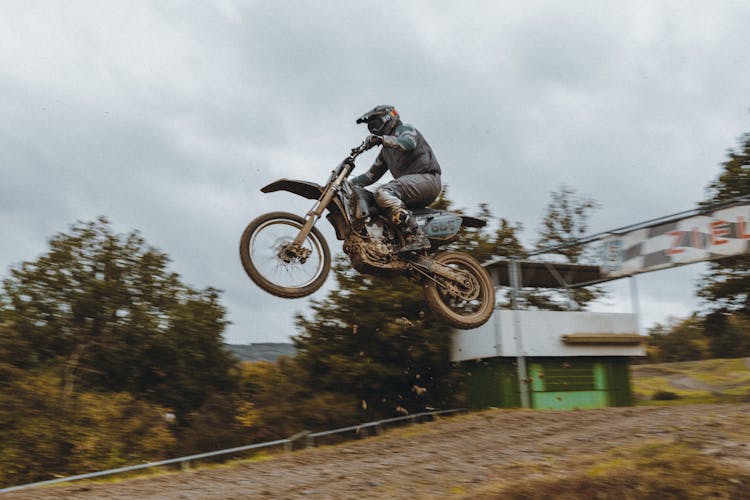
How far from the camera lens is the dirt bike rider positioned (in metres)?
9.52

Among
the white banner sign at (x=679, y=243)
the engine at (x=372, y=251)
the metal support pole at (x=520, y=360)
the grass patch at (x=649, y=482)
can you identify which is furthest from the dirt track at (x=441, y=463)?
the metal support pole at (x=520, y=360)

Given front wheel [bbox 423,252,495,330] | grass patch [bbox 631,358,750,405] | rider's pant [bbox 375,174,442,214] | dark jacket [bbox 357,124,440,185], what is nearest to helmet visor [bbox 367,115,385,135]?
dark jacket [bbox 357,124,440,185]

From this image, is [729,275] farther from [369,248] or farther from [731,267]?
[369,248]

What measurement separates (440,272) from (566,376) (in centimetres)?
1403

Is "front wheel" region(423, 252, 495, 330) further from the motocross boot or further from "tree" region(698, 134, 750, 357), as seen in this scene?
"tree" region(698, 134, 750, 357)

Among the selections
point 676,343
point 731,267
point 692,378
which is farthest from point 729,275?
point 676,343

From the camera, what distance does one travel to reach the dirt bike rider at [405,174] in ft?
31.2

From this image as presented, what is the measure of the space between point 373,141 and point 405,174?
0.85 metres

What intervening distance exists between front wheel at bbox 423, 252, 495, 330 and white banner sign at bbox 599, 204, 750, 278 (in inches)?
345

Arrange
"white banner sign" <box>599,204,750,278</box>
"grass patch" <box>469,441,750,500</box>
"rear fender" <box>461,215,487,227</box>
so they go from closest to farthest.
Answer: "grass patch" <box>469,441,750,500</box> < "rear fender" <box>461,215,487,227</box> < "white banner sign" <box>599,204,750,278</box>

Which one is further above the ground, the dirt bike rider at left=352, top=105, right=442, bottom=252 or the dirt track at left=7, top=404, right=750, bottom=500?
the dirt bike rider at left=352, top=105, right=442, bottom=252

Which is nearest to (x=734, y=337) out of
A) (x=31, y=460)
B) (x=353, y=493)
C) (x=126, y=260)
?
(x=126, y=260)

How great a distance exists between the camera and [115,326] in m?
28.6

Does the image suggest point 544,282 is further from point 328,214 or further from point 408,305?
point 328,214
